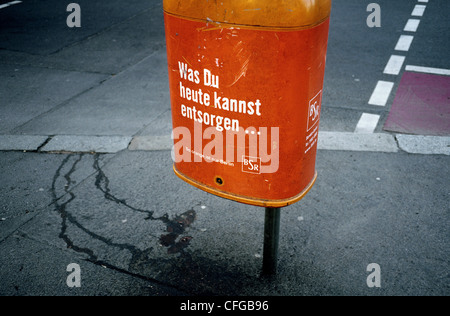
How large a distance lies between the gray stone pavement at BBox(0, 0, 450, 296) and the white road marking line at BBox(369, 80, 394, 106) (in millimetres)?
287

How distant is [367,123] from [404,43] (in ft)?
11.4

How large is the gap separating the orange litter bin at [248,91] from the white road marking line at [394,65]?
14.9 ft

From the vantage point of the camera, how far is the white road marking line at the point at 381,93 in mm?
5500

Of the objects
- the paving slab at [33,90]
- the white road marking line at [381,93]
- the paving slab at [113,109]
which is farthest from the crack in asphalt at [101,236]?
the white road marking line at [381,93]

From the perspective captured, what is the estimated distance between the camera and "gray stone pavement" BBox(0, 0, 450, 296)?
9.46 feet

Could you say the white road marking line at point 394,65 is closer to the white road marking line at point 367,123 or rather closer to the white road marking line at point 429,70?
the white road marking line at point 429,70

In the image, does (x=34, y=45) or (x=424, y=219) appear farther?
(x=34, y=45)

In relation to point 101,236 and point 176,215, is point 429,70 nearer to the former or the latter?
point 176,215

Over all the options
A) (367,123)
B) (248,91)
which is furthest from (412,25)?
(248,91)

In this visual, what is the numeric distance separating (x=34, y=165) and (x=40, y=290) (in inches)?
70.4

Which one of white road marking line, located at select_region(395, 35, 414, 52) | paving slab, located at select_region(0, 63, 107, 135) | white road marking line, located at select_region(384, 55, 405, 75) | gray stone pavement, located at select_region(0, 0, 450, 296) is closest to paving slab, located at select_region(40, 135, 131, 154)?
gray stone pavement, located at select_region(0, 0, 450, 296)
